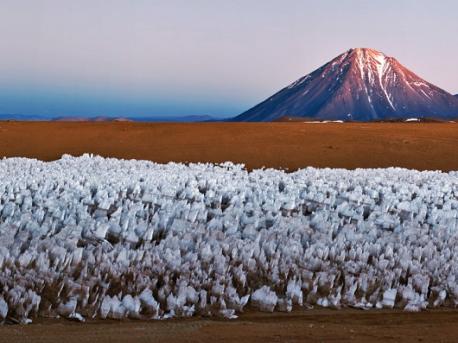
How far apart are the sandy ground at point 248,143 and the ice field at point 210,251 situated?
31.5 feet

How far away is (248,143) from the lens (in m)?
26.4

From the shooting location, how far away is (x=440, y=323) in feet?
17.5

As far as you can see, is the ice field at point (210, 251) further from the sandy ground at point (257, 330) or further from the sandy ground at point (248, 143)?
the sandy ground at point (248, 143)

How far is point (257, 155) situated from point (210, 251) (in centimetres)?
1653

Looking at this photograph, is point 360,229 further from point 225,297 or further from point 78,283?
point 78,283

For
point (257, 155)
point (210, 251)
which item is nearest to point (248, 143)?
point (257, 155)

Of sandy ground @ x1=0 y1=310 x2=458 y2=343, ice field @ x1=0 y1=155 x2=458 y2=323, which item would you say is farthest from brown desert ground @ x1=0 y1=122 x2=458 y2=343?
ice field @ x1=0 y1=155 x2=458 y2=323

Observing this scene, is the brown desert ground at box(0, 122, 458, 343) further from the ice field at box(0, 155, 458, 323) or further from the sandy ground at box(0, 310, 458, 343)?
the ice field at box(0, 155, 458, 323)

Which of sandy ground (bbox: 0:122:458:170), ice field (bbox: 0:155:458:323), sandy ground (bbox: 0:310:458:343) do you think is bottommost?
sandy ground (bbox: 0:310:458:343)

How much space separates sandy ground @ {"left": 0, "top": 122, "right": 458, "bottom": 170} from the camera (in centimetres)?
2266

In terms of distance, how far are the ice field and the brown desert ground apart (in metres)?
0.24

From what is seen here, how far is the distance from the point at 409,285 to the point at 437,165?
17.0 metres

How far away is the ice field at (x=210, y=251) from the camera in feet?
18.0

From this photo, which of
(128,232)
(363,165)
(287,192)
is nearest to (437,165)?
(363,165)
